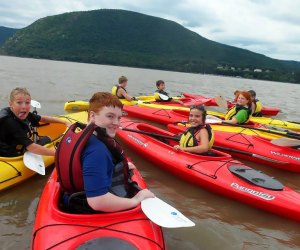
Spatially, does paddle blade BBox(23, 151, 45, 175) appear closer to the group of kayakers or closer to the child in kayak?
the group of kayakers

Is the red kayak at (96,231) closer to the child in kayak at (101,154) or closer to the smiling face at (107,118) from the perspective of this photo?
the child in kayak at (101,154)

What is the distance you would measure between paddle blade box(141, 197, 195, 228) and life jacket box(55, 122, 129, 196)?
32 cm

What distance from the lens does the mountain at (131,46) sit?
79.4 m

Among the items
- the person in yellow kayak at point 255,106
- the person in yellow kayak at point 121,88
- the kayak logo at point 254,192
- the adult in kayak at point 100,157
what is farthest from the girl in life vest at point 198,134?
the person in yellow kayak at point 121,88

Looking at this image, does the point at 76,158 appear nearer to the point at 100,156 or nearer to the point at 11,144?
the point at 100,156

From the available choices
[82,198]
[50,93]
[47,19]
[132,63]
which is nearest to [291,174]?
[82,198]

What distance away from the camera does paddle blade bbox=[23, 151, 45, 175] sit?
4527mm

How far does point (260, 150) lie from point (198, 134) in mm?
1855

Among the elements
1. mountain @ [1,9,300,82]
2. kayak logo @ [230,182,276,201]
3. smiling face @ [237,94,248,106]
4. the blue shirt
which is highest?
mountain @ [1,9,300,82]

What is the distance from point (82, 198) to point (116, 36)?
113964 mm

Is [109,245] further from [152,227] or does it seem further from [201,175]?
[201,175]

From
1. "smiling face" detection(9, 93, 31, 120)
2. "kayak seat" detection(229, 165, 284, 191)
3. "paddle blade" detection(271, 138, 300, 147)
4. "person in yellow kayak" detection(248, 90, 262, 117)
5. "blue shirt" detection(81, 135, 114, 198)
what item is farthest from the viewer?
"person in yellow kayak" detection(248, 90, 262, 117)

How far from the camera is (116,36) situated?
11225 centimetres

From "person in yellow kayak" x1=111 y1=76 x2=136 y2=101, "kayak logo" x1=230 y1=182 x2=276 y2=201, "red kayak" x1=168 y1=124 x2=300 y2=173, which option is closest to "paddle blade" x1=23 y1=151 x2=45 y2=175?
"kayak logo" x1=230 y1=182 x2=276 y2=201
